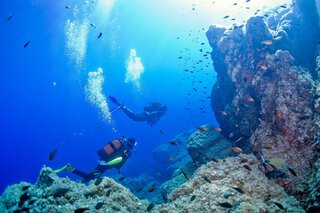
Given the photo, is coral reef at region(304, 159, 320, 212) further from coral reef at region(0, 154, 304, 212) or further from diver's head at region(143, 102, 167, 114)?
diver's head at region(143, 102, 167, 114)

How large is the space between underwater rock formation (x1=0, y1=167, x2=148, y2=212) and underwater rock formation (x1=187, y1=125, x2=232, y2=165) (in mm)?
3947

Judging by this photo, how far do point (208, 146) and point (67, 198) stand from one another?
20.2ft

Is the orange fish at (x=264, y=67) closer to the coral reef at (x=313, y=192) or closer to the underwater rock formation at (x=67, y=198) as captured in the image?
the coral reef at (x=313, y=192)

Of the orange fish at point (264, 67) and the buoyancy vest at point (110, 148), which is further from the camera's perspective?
the buoyancy vest at point (110, 148)

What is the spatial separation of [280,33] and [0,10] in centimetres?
3502

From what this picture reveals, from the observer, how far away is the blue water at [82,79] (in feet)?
152

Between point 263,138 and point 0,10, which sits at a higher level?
point 0,10

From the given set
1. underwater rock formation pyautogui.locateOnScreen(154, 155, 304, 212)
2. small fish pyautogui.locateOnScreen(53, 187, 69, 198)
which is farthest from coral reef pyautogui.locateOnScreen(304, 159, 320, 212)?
small fish pyautogui.locateOnScreen(53, 187, 69, 198)

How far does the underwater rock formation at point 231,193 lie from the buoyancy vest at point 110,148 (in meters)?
3.48

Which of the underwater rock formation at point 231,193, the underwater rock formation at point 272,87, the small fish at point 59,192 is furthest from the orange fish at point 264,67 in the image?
the small fish at point 59,192

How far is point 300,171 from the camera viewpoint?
7.21m

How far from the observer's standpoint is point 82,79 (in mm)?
100188

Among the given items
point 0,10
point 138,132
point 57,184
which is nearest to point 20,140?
point 138,132

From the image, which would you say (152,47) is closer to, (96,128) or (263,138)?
(96,128)
